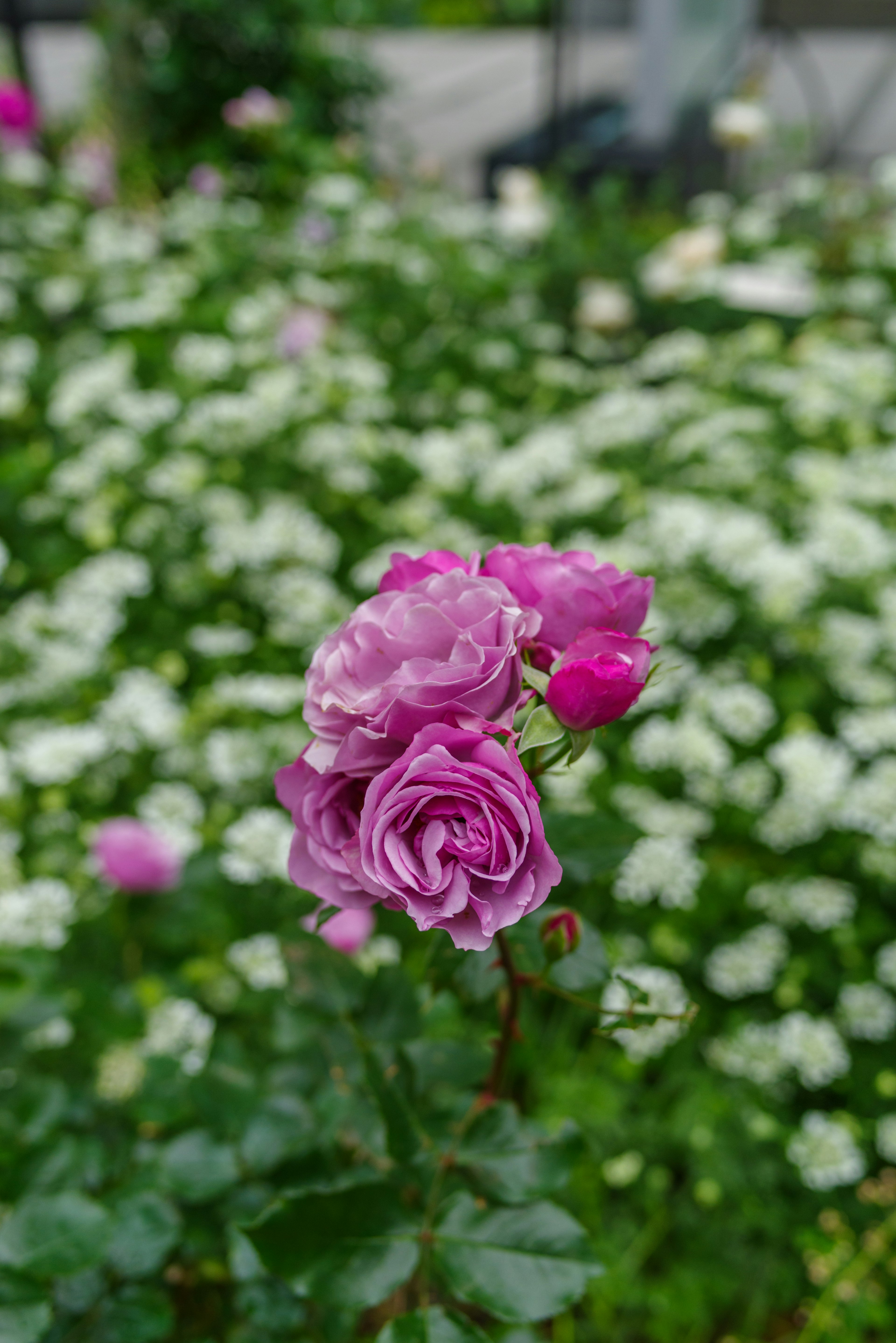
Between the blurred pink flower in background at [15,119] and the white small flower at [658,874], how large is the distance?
378cm

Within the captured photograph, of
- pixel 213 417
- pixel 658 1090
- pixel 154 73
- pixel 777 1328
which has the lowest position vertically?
pixel 777 1328

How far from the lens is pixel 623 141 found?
15.9 feet

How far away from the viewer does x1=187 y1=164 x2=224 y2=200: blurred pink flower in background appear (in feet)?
12.2

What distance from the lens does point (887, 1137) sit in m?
1.21

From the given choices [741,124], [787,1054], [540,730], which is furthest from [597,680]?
[741,124]

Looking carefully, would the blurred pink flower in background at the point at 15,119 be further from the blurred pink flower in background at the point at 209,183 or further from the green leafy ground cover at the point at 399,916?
the green leafy ground cover at the point at 399,916

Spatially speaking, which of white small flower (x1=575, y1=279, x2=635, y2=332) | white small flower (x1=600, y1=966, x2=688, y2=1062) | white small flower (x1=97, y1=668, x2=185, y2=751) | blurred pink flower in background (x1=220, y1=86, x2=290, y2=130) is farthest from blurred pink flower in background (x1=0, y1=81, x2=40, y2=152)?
white small flower (x1=600, y1=966, x2=688, y2=1062)

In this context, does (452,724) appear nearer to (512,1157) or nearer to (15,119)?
(512,1157)

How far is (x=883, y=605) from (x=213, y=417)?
53.9 inches

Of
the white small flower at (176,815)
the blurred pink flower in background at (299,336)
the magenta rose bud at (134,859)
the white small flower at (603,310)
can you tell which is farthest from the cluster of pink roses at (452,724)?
the white small flower at (603,310)

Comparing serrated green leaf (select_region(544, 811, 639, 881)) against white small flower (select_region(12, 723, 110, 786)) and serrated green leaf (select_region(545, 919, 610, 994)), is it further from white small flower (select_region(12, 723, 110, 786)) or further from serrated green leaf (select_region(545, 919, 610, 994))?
→ white small flower (select_region(12, 723, 110, 786))

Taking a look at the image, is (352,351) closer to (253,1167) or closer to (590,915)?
(590,915)

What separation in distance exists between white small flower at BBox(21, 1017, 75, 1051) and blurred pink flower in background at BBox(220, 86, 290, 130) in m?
3.80

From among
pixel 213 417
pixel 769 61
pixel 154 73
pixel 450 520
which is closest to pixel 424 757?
pixel 450 520
